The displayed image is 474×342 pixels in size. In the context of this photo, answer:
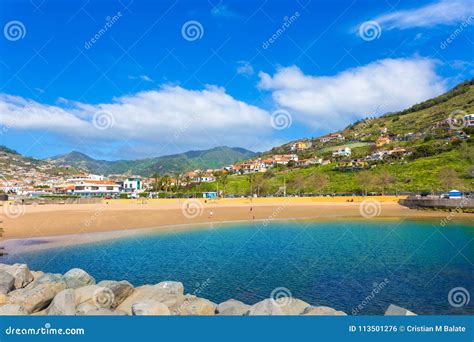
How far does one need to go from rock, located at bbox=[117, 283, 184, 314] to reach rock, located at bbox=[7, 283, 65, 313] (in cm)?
198

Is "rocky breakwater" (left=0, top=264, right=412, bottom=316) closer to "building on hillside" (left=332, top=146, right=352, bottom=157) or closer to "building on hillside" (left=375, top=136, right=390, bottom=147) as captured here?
"building on hillside" (left=332, top=146, right=352, bottom=157)

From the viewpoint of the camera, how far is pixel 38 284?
1152cm

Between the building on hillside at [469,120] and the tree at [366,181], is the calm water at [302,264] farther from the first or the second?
the building on hillside at [469,120]

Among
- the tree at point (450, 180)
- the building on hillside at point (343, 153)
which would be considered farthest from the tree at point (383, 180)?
the building on hillside at point (343, 153)

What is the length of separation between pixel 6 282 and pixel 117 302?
378 centimetres

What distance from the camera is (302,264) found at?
64.6 ft

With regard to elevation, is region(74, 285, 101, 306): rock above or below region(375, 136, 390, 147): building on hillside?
below

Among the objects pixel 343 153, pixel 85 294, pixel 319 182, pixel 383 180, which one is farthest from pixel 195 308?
pixel 343 153

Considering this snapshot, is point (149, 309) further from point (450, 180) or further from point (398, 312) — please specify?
point (450, 180)

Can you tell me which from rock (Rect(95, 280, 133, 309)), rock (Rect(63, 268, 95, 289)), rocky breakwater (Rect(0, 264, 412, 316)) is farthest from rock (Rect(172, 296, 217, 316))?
rock (Rect(63, 268, 95, 289))

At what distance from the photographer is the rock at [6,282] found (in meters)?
11.8

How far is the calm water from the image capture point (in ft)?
47.0

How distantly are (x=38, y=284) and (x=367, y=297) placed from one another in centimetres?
1102
